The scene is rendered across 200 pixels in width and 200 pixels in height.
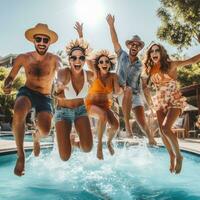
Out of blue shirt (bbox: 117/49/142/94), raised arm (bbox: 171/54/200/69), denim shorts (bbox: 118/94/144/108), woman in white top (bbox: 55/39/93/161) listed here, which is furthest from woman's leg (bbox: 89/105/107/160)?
raised arm (bbox: 171/54/200/69)

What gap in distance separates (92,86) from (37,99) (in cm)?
142

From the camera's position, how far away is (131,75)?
7047 millimetres

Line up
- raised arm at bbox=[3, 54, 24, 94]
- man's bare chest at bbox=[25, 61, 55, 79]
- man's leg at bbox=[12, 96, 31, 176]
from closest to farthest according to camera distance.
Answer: man's leg at bbox=[12, 96, 31, 176] → raised arm at bbox=[3, 54, 24, 94] → man's bare chest at bbox=[25, 61, 55, 79]

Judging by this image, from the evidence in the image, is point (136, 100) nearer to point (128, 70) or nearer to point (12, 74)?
point (128, 70)

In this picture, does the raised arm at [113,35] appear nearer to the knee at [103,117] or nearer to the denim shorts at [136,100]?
the denim shorts at [136,100]

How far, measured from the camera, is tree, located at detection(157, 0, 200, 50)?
2617 centimetres

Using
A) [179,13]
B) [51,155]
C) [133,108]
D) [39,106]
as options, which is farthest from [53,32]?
[179,13]

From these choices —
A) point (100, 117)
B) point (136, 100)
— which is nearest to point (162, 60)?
point (136, 100)

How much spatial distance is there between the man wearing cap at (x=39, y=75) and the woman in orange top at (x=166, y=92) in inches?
70.6

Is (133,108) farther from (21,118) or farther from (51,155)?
(51,155)

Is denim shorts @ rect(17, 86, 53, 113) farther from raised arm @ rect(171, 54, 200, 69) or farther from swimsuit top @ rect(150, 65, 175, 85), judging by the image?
raised arm @ rect(171, 54, 200, 69)

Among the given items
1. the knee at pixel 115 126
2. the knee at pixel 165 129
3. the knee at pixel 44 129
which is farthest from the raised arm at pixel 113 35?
the knee at pixel 44 129

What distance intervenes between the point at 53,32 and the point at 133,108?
7.64ft

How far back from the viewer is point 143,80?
7.19 meters
